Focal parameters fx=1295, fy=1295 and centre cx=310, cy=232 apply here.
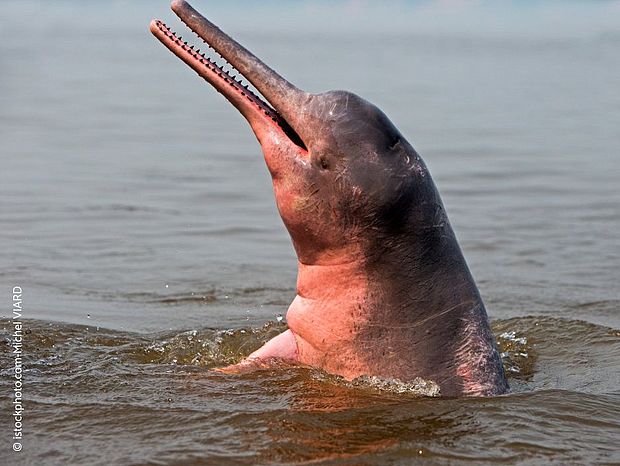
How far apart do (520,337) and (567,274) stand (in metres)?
3.49

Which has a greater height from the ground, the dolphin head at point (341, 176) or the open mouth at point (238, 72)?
the open mouth at point (238, 72)

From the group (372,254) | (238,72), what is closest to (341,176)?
(372,254)

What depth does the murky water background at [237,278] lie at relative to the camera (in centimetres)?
722

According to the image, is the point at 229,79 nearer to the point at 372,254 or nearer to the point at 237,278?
the point at 372,254

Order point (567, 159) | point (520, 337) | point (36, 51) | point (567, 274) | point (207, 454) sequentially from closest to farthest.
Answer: point (207, 454), point (520, 337), point (567, 274), point (567, 159), point (36, 51)

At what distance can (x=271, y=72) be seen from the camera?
Answer: 8164 millimetres

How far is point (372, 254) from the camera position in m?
7.77

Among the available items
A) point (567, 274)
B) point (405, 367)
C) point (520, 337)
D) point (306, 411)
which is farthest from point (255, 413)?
point (567, 274)

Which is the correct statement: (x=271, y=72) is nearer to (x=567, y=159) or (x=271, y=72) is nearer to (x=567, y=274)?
(x=567, y=274)

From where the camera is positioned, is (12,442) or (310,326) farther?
(310,326)

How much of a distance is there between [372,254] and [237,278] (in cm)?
544

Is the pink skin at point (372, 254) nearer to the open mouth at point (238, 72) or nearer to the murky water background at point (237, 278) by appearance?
the open mouth at point (238, 72)

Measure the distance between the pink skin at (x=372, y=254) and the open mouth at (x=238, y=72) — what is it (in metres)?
0.11

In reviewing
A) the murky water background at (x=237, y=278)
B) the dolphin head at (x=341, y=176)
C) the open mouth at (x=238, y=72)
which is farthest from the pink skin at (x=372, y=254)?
the murky water background at (x=237, y=278)
